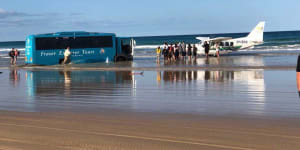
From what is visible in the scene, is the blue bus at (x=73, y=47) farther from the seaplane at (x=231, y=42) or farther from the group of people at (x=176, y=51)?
the seaplane at (x=231, y=42)

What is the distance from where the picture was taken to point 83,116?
9.60m

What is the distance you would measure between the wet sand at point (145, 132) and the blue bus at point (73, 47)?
24.3 meters

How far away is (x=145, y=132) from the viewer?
7684 mm

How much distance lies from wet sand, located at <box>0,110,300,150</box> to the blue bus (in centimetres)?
2428

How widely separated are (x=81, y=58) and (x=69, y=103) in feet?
75.4

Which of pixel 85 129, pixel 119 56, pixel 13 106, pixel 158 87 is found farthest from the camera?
pixel 119 56

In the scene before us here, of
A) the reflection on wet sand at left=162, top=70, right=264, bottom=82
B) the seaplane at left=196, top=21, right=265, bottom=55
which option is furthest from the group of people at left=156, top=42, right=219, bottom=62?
the reflection on wet sand at left=162, top=70, right=264, bottom=82

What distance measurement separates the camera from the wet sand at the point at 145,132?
672cm

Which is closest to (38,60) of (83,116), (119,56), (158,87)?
(119,56)

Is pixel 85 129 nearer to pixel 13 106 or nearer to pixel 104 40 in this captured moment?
pixel 13 106

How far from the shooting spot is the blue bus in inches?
1314

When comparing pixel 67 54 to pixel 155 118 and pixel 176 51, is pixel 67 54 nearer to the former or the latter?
pixel 176 51

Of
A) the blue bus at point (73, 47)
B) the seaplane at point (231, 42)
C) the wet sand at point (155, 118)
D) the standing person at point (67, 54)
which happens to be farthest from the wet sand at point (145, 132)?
the seaplane at point (231, 42)

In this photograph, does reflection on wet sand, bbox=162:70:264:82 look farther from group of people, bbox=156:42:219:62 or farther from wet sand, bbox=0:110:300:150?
group of people, bbox=156:42:219:62
